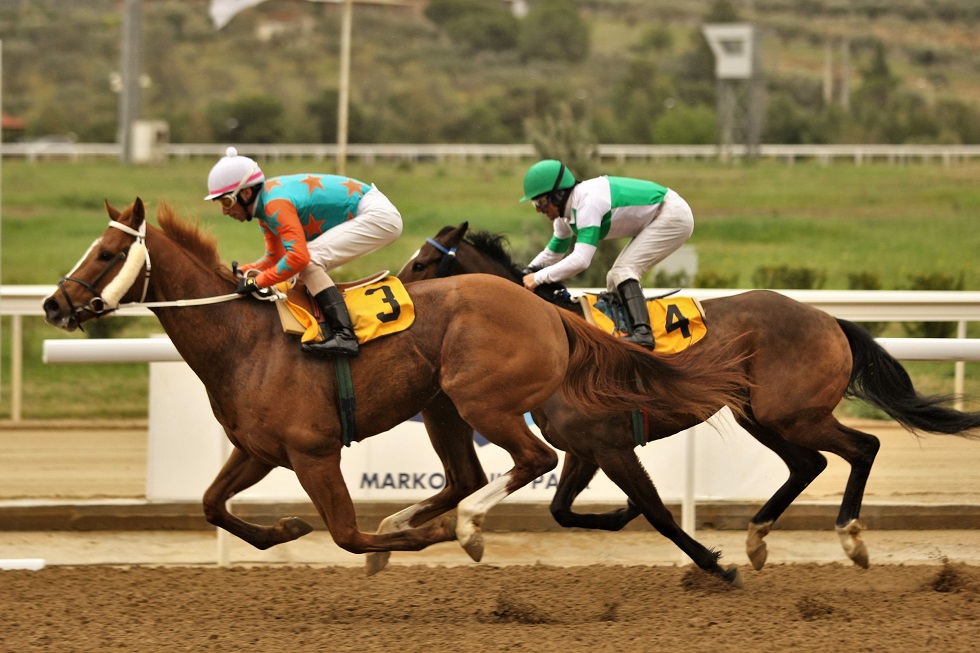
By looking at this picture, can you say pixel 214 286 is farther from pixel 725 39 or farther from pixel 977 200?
pixel 725 39

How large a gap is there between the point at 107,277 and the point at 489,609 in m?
1.71

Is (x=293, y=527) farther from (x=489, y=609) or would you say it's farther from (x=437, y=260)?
(x=437, y=260)

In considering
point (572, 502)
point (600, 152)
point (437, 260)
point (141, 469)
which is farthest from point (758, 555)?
point (600, 152)

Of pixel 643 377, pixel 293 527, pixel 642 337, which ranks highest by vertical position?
pixel 642 337

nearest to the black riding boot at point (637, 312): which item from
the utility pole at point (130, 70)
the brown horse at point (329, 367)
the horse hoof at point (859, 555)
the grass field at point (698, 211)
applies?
the brown horse at point (329, 367)

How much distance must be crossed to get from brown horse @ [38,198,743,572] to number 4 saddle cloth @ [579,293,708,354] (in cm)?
33

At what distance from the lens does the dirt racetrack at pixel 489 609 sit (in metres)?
3.80

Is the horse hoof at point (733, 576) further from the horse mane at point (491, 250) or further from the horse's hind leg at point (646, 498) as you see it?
the horse mane at point (491, 250)

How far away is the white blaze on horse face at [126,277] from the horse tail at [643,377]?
1455mm

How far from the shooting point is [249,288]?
416 centimetres

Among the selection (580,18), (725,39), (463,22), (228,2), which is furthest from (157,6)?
(228,2)

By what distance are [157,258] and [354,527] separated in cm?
111

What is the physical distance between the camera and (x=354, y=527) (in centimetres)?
408

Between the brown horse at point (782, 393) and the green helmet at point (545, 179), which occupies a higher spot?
the green helmet at point (545, 179)
